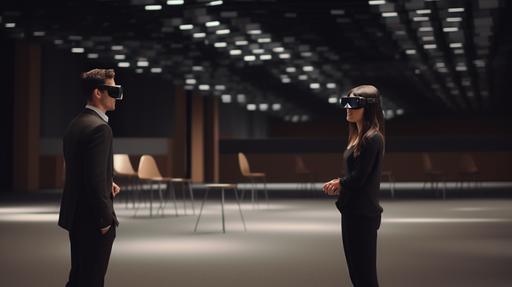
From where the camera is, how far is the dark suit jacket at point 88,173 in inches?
126

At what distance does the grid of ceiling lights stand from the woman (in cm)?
1143

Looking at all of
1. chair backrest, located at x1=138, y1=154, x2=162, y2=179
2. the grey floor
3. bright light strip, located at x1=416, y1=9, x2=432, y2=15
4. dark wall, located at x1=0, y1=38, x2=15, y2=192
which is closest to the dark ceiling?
bright light strip, located at x1=416, y1=9, x2=432, y2=15

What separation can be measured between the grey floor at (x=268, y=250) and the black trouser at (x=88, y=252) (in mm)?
1969

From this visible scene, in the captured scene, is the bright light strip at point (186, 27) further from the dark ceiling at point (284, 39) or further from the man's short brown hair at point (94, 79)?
the man's short brown hair at point (94, 79)

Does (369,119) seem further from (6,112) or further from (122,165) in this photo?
(6,112)

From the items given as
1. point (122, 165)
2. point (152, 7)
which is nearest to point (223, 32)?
point (152, 7)

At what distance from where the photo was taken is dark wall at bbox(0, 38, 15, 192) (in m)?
20.7

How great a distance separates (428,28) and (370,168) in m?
15.2

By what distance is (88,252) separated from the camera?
10.7 feet

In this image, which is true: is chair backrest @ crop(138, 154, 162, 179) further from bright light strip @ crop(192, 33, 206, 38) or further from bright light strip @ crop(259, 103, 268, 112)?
bright light strip @ crop(259, 103, 268, 112)

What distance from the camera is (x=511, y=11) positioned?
15.9 m

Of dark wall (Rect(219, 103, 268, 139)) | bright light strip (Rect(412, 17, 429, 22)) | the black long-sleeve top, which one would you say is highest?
bright light strip (Rect(412, 17, 429, 22))

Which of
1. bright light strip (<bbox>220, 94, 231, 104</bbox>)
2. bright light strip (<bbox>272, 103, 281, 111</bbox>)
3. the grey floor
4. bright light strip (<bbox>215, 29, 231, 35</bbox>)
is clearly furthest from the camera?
bright light strip (<bbox>272, 103, 281, 111</bbox>)

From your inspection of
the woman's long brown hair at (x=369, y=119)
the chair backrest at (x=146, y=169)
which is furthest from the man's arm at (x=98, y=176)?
the chair backrest at (x=146, y=169)
